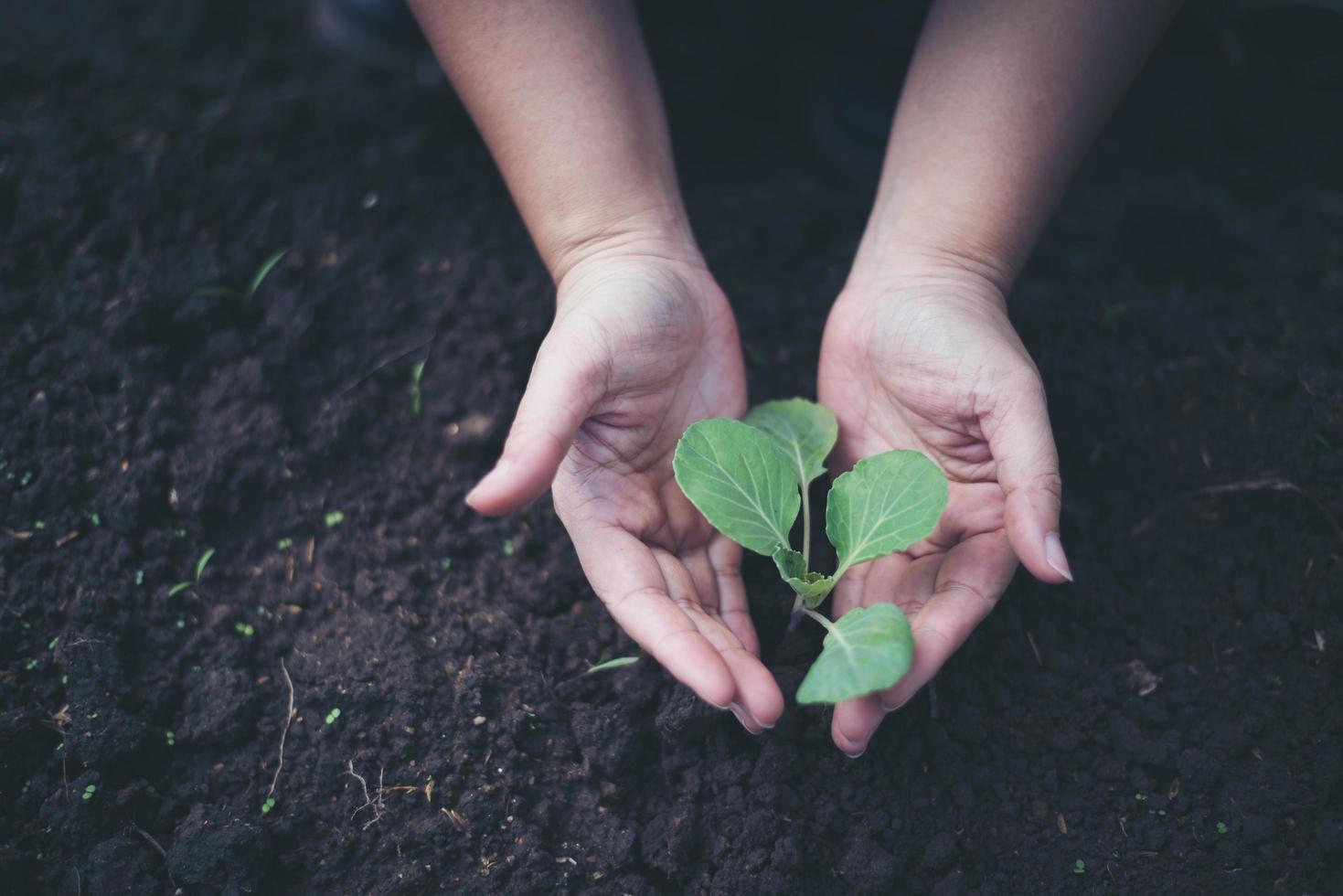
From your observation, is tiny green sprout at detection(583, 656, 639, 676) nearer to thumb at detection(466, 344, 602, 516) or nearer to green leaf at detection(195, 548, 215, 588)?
thumb at detection(466, 344, 602, 516)

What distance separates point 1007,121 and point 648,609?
130cm

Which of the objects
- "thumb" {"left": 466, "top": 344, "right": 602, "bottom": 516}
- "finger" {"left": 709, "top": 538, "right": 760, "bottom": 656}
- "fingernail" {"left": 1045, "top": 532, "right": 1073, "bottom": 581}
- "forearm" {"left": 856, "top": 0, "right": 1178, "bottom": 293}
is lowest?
"finger" {"left": 709, "top": 538, "right": 760, "bottom": 656}

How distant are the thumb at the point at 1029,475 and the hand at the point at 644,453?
46cm

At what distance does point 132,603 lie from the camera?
187 cm

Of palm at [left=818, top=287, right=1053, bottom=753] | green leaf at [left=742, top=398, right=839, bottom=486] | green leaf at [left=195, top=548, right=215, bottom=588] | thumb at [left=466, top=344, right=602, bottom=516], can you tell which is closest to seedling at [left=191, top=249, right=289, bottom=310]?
green leaf at [left=195, top=548, right=215, bottom=588]

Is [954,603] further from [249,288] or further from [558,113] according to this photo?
[249,288]

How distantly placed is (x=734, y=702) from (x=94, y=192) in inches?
81.4

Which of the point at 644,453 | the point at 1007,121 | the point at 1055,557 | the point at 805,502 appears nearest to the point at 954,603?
the point at 1055,557

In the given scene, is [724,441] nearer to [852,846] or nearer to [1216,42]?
[852,846]

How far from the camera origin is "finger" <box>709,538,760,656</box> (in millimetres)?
1696

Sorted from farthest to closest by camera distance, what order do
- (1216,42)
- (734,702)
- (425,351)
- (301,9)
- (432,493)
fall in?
(301,9) → (1216,42) → (425,351) → (432,493) → (734,702)

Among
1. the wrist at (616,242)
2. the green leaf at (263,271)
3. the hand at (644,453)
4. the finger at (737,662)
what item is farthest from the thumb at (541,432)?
the green leaf at (263,271)

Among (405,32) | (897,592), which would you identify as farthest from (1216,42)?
(405,32)

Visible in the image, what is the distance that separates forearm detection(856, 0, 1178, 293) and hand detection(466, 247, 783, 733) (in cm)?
45
